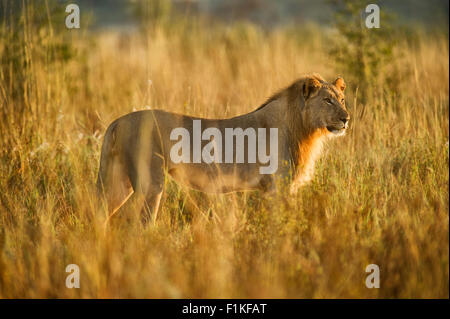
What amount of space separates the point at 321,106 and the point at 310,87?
217 millimetres

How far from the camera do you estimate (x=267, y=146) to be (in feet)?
16.9

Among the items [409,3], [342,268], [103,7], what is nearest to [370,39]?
[342,268]

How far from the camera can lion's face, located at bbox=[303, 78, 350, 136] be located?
5.11m

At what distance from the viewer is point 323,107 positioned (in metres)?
5.18

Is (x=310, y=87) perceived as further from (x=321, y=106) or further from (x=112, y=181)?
(x=112, y=181)

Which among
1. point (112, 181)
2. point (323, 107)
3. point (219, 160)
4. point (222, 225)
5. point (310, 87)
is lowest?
point (222, 225)

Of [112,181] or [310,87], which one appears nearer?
[112,181]

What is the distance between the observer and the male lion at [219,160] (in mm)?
4734

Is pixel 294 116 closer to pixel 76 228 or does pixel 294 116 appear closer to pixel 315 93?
pixel 315 93

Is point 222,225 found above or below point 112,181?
below

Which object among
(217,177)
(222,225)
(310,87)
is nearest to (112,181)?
(217,177)

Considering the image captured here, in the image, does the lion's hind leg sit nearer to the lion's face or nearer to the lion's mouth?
the lion's face

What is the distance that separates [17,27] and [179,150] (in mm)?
4129
